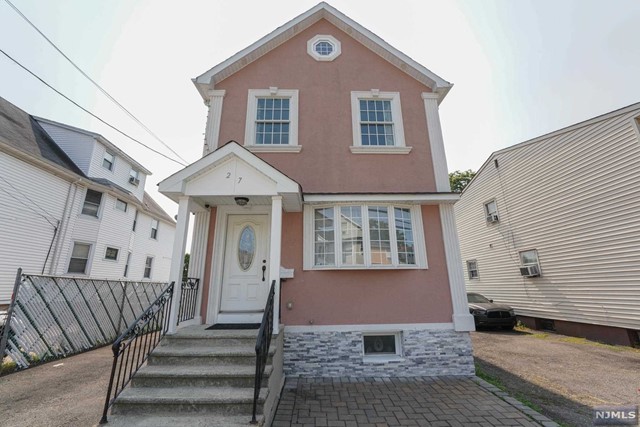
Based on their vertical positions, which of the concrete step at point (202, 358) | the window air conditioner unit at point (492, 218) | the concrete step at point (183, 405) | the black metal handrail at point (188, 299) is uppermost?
the window air conditioner unit at point (492, 218)

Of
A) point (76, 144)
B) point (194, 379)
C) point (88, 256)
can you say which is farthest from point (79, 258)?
point (194, 379)

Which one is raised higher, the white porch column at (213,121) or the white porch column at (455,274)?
the white porch column at (213,121)

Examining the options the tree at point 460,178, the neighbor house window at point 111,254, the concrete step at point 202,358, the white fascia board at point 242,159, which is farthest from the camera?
the tree at point 460,178

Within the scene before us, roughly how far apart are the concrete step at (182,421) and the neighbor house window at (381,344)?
3.09 metres

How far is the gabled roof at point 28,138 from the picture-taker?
10.3 m

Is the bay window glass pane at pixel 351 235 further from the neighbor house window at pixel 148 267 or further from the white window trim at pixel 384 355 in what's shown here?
the neighbor house window at pixel 148 267

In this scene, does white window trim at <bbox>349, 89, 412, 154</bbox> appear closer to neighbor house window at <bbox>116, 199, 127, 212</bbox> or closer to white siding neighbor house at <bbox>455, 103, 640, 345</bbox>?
white siding neighbor house at <bbox>455, 103, 640, 345</bbox>

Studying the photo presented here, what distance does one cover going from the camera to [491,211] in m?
13.2

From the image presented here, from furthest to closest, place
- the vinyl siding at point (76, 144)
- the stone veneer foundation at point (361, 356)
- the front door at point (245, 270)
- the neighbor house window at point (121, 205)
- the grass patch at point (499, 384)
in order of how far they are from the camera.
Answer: the neighbor house window at point (121, 205)
the vinyl siding at point (76, 144)
the front door at point (245, 270)
the stone veneer foundation at point (361, 356)
the grass patch at point (499, 384)

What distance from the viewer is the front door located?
5.68 m

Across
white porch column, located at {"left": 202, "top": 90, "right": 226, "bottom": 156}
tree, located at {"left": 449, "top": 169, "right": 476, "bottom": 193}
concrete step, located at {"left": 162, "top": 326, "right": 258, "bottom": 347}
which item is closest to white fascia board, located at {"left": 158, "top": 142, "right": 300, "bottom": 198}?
white porch column, located at {"left": 202, "top": 90, "right": 226, "bottom": 156}

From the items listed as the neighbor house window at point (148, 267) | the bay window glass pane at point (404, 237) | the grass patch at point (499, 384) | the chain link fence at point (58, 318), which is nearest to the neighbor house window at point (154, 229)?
the neighbor house window at point (148, 267)

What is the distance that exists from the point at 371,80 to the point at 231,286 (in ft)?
20.7

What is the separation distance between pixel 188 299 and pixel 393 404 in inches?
161
